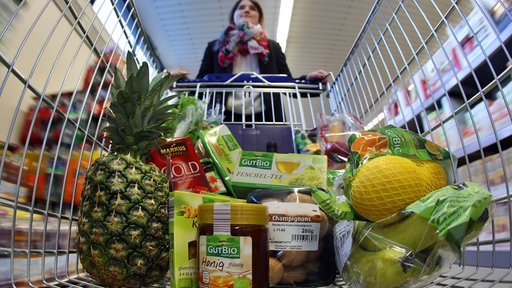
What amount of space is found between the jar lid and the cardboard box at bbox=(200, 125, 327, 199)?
315 mm

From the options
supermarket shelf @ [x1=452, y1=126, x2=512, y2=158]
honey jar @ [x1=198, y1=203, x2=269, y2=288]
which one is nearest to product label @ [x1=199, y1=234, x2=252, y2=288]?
honey jar @ [x1=198, y1=203, x2=269, y2=288]

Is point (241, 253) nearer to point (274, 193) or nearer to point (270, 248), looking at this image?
point (270, 248)

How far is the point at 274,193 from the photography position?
892mm

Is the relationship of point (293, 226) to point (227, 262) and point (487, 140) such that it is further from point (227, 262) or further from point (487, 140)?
point (487, 140)

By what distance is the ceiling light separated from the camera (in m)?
4.51

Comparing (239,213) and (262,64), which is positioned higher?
(262,64)

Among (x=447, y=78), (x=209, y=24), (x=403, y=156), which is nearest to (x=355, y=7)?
(x=209, y=24)

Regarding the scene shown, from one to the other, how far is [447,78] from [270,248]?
7.93ft

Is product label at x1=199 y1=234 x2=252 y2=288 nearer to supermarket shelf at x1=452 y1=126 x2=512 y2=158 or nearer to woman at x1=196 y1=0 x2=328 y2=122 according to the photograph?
supermarket shelf at x1=452 y1=126 x2=512 y2=158

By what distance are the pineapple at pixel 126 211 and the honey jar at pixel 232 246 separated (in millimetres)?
196

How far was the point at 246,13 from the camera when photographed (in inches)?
99.1

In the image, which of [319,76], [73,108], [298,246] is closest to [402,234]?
[298,246]

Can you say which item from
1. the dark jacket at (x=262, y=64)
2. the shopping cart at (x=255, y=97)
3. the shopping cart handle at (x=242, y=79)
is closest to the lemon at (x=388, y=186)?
the shopping cart at (x=255, y=97)

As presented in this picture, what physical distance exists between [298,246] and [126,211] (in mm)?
394
